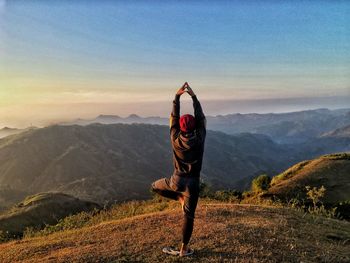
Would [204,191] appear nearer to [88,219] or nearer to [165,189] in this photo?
[88,219]

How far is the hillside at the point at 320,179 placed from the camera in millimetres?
32875

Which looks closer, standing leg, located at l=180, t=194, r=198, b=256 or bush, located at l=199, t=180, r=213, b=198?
standing leg, located at l=180, t=194, r=198, b=256

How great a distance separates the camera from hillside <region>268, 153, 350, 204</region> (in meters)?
32.9

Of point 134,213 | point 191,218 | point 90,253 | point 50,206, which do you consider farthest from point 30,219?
point 191,218

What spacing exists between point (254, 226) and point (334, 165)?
30.6m

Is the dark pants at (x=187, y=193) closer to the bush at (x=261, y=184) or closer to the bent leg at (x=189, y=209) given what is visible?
the bent leg at (x=189, y=209)

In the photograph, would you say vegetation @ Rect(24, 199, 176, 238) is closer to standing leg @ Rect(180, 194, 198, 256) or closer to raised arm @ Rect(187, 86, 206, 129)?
standing leg @ Rect(180, 194, 198, 256)

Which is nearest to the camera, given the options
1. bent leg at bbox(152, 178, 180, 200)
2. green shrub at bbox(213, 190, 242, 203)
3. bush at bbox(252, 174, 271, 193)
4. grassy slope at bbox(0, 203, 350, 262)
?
bent leg at bbox(152, 178, 180, 200)

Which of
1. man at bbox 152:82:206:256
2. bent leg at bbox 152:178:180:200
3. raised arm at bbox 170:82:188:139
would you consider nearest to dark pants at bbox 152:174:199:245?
man at bbox 152:82:206:256

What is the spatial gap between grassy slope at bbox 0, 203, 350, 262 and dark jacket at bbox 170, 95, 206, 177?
2.27 metres

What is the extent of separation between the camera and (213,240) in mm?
11359

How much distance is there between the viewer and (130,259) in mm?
10336

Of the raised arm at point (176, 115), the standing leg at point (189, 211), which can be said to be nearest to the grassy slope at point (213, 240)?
the standing leg at point (189, 211)

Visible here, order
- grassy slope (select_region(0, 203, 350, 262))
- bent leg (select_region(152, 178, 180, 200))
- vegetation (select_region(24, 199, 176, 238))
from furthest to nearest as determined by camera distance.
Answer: vegetation (select_region(24, 199, 176, 238)) < grassy slope (select_region(0, 203, 350, 262)) < bent leg (select_region(152, 178, 180, 200))
